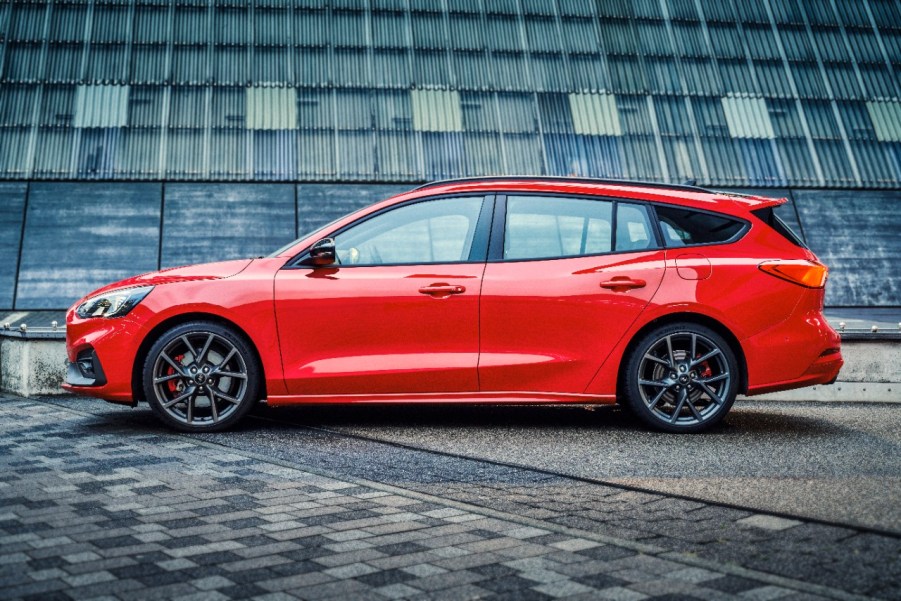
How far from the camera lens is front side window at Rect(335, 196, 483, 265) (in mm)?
6566

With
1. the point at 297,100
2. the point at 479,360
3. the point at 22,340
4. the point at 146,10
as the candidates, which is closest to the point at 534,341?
the point at 479,360

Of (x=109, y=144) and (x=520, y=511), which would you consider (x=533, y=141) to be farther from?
(x=520, y=511)

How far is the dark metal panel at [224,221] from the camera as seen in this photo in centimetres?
1233

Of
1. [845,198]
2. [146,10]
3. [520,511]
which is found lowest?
[520,511]

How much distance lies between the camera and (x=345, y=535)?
3826 millimetres

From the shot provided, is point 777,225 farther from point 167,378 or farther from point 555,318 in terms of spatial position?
point 167,378

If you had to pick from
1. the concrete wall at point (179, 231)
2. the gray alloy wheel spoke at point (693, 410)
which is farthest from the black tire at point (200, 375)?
the concrete wall at point (179, 231)

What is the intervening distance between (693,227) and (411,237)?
195 cm

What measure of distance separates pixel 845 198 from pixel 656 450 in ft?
30.7

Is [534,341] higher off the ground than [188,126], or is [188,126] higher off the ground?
[188,126]

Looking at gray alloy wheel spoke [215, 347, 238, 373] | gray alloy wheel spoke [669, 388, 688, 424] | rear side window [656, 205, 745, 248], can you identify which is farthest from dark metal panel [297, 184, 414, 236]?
gray alloy wheel spoke [669, 388, 688, 424]

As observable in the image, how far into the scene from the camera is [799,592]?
3.11m

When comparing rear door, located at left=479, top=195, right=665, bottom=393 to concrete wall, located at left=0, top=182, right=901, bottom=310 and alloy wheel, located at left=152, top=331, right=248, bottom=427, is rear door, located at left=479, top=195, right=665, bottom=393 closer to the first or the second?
alloy wheel, located at left=152, top=331, right=248, bottom=427

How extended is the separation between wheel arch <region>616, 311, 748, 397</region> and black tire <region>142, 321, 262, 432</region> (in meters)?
2.49
